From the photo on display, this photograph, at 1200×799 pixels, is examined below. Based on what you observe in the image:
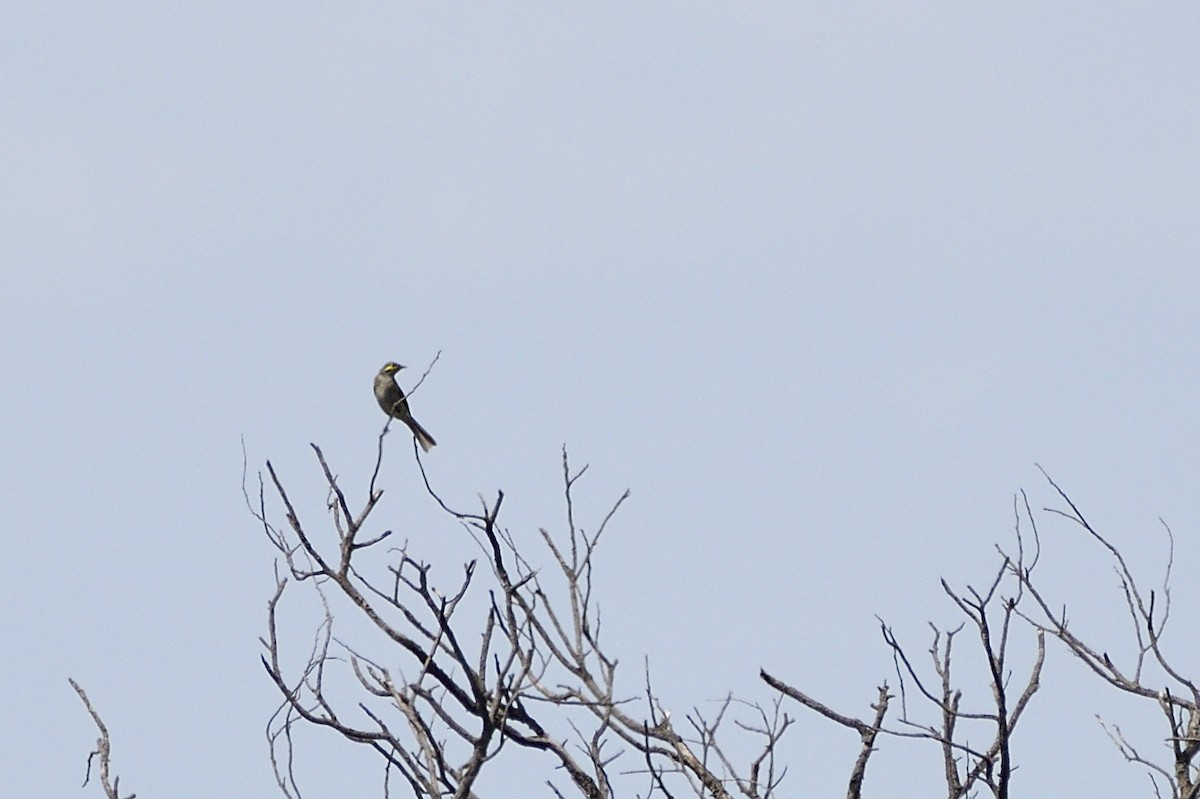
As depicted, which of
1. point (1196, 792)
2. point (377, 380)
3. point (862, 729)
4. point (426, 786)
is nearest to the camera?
point (426, 786)

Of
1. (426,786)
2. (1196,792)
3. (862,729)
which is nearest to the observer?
(426,786)

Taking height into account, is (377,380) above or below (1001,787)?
above

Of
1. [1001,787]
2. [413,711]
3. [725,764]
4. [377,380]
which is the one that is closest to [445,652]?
[413,711]

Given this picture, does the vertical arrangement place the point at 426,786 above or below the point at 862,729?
below

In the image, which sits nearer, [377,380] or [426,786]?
[426,786]

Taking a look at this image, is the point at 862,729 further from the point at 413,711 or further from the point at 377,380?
the point at 377,380

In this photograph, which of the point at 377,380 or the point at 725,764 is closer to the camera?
the point at 725,764

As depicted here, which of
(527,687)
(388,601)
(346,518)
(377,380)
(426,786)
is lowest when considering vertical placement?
(426,786)

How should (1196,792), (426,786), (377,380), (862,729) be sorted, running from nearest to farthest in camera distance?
(426,786) < (1196,792) < (862,729) < (377,380)

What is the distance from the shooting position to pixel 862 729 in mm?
4793

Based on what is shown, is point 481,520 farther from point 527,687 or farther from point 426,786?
point 426,786

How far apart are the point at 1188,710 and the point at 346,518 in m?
2.83

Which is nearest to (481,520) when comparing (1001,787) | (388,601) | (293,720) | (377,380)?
(388,601)

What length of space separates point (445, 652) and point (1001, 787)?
64.3 inches
